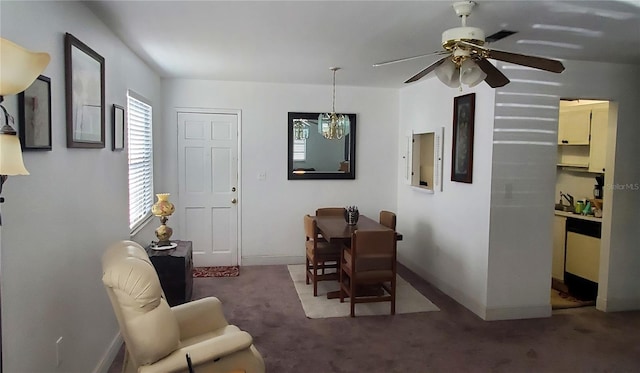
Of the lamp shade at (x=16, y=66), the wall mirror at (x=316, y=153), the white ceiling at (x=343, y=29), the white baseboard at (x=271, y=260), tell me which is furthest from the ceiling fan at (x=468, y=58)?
the white baseboard at (x=271, y=260)

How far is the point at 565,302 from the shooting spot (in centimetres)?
476

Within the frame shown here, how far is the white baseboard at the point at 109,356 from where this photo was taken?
118 inches

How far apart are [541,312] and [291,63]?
3385 mm

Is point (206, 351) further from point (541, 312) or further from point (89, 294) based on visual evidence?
point (541, 312)

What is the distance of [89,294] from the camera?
284 centimetres

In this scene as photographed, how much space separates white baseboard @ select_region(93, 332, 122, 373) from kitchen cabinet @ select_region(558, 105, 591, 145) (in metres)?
4.98

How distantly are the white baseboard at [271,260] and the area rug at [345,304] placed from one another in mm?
947

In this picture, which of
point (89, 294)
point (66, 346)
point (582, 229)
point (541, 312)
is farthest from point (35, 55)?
point (582, 229)

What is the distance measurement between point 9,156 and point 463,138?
3.89 metres

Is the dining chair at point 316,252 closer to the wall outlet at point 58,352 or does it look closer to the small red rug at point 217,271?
the small red rug at point 217,271

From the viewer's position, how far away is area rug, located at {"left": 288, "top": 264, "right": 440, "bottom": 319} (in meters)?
4.30

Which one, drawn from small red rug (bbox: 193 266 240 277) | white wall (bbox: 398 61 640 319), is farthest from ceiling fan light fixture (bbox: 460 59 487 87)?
small red rug (bbox: 193 266 240 277)

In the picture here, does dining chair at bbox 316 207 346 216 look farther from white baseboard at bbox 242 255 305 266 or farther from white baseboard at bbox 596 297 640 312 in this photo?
white baseboard at bbox 596 297 640 312

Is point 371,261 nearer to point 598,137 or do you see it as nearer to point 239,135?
point 239,135
